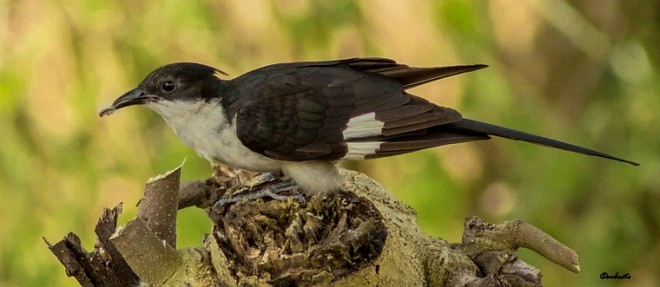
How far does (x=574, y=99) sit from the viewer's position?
13.8 ft

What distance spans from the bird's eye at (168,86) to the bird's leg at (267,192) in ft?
1.01

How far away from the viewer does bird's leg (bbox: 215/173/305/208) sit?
208 cm

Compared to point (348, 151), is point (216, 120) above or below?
A: above

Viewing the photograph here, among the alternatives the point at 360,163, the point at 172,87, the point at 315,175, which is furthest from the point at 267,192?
the point at 360,163

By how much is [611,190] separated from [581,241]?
28cm

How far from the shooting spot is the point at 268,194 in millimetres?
2121

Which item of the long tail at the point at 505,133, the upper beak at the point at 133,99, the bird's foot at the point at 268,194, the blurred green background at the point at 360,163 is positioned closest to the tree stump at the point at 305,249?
the bird's foot at the point at 268,194

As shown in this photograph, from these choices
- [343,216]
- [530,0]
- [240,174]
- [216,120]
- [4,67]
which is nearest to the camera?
[343,216]

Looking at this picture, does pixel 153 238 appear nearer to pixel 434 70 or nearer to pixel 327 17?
pixel 434 70

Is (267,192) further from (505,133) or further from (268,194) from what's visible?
(505,133)

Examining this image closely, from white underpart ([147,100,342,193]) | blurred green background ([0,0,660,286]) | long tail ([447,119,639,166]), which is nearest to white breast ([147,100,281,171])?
white underpart ([147,100,342,193])

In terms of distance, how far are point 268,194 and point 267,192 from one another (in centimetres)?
1

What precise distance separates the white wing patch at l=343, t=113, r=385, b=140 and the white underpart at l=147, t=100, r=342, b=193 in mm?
85

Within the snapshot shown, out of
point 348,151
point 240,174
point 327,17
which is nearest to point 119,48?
point 327,17
